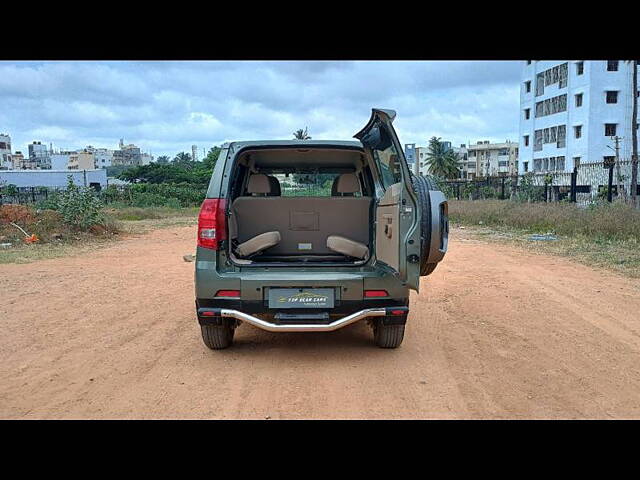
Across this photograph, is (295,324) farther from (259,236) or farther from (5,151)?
(5,151)

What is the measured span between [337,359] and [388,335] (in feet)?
1.75

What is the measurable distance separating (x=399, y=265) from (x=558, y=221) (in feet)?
40.6

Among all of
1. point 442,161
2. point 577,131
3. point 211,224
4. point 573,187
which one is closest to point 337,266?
point 211,224

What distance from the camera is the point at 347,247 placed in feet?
18.9

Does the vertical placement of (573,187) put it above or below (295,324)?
above

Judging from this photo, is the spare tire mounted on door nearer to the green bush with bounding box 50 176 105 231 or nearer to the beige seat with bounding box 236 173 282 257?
the beige seat with bounding box 236 173 282 257

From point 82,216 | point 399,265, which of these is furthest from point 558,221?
point 82,216

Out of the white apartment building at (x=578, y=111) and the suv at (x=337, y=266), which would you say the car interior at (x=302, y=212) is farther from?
the white apartment building at (x=578, y=111)

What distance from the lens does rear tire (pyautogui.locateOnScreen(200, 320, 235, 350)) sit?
199 inches

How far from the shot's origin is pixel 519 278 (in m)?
8.97

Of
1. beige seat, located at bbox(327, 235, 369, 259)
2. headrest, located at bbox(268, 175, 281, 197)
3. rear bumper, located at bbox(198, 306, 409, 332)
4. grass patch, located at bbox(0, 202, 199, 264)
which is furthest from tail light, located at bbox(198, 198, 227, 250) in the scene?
grass patch, located at bbox(0, 202, 199, 264)

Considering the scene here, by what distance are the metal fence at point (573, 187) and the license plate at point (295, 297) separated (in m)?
15.0

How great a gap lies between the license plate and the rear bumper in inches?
6.2
